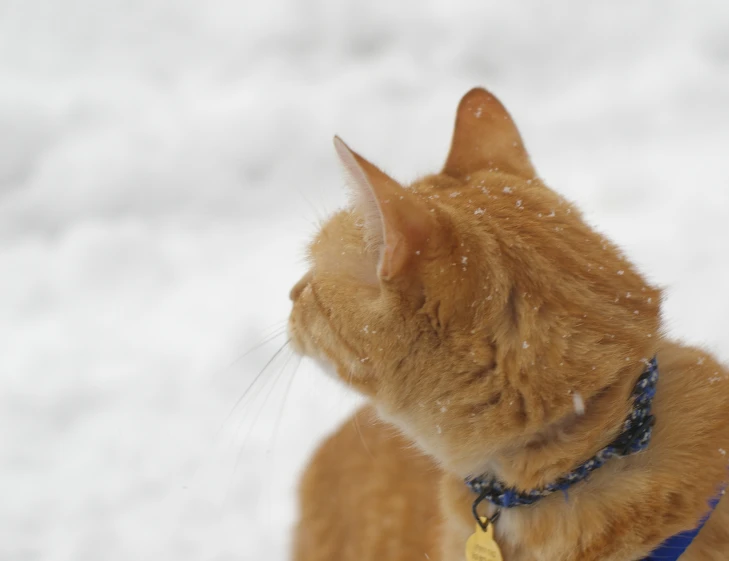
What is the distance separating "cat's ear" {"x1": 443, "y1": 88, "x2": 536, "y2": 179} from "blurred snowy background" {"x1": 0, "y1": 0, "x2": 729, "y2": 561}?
116cm

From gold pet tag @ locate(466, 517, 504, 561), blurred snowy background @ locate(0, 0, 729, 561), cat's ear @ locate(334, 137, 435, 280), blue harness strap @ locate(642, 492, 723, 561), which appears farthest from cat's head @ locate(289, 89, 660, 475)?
blurred snowy background @ locate(0, 0, 729, 561)

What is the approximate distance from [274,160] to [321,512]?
2293 millimetres

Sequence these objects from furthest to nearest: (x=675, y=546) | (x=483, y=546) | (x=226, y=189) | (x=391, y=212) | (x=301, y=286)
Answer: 1. (x=226, y=189)
2. (x=301, y=286)
3. (x=483, y=546)
4. (x=675, y=546)
5. (x=391, y=212)

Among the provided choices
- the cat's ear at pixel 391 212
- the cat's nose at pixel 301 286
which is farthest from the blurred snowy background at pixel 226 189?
the cat's ear at pixel 391 212

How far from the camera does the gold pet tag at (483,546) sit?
146cm

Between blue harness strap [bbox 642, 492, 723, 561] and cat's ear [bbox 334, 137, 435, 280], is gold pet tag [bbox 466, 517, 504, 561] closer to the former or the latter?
blue harness strap [bbox 642, 492, 723, 561]

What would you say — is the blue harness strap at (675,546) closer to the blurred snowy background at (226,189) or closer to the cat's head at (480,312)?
the cat's head at (480,312)

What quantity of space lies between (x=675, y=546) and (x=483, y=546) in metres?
0.41

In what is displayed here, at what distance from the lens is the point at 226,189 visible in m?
3.72

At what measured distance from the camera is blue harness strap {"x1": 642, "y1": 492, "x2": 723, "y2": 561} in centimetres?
130

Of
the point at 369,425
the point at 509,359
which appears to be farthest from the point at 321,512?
the point at 509,359

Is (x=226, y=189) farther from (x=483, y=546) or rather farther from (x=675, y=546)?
(x=675, y=546)

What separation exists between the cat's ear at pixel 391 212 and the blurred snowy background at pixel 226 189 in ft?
5.24

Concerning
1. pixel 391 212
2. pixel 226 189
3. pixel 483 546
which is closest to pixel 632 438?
pixel 483 546
